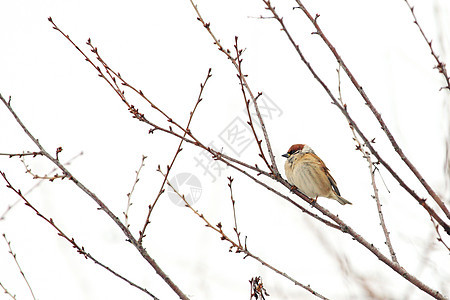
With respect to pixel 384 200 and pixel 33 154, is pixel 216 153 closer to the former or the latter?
pixel 33 154

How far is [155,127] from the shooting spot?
277 centimetres

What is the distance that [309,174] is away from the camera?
18.2 ft

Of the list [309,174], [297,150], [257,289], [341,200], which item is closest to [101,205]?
[257,289]

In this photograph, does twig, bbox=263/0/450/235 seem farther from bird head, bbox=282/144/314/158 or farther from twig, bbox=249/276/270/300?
bird head, bbox=282/144/314/158

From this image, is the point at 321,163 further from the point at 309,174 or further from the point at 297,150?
the point at 309,174

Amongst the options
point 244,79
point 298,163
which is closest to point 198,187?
point 298,163

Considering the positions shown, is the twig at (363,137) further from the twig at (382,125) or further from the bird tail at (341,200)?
the bird tail at (341,200)

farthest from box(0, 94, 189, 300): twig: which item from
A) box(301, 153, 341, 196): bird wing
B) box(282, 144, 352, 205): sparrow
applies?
box(301, 153, 341, 196): bird wing

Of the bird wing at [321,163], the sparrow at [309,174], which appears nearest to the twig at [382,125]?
the sparrow at [309,174]

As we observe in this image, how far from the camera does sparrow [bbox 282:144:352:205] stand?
18.3 ft

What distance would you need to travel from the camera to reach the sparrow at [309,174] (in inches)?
219

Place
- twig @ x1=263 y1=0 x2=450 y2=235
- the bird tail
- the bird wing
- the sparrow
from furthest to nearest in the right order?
the bird tail → the bird wing → the sparrow → twig @ x1=263 y1=0 x2=450 y2=235

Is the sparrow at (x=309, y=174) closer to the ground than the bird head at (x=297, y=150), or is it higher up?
closer to the ground

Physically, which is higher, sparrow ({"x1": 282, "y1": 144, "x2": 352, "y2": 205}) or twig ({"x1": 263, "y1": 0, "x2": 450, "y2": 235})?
sparrow ({"x1": 282, "y1": 144, "x2": 352, "y2": 205})
